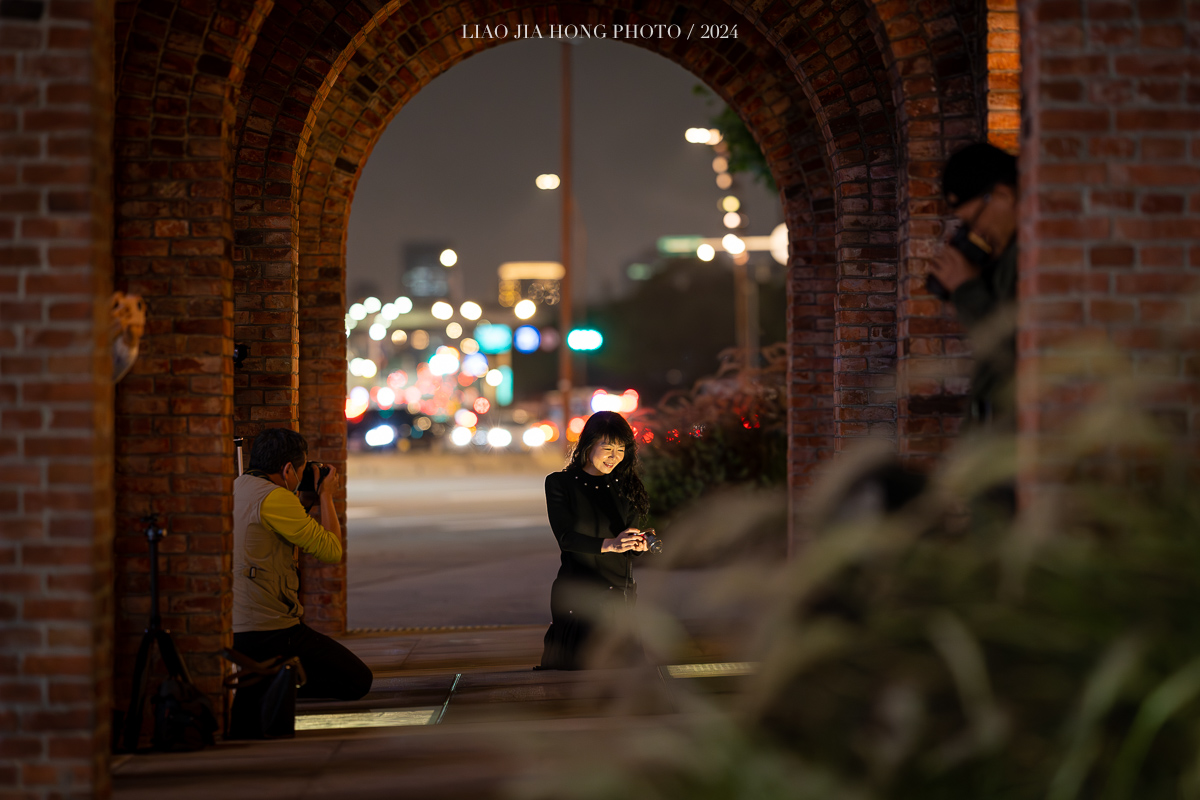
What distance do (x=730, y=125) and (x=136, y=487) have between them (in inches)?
416

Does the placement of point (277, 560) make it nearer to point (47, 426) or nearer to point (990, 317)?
point (47, 426)

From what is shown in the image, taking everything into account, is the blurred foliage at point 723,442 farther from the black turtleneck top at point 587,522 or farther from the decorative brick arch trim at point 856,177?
the black turtleneck top at point 587,522

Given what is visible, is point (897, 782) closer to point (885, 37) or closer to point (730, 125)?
point (885, 37)

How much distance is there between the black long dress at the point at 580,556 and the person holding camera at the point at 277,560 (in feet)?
3.91

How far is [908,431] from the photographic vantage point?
4953 mm

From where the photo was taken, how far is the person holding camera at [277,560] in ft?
15.1

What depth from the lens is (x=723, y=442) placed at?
11.6 meters

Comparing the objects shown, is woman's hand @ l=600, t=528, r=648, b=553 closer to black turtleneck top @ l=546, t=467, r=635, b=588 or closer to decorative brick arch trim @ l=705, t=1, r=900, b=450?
black turtleneck top @ l=546, t=467, r=635, b=588

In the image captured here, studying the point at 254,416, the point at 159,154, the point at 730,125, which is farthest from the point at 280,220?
the point at 730,125

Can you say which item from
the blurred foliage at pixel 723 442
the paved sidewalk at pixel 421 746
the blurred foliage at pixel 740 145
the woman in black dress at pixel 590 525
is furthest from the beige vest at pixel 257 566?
the blurred foliage at pixel 740 145

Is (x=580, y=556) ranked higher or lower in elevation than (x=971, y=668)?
lower

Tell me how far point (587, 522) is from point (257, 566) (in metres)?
1.80

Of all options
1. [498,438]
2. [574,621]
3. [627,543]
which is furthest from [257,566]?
[498,438]

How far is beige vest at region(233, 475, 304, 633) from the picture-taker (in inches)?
182
